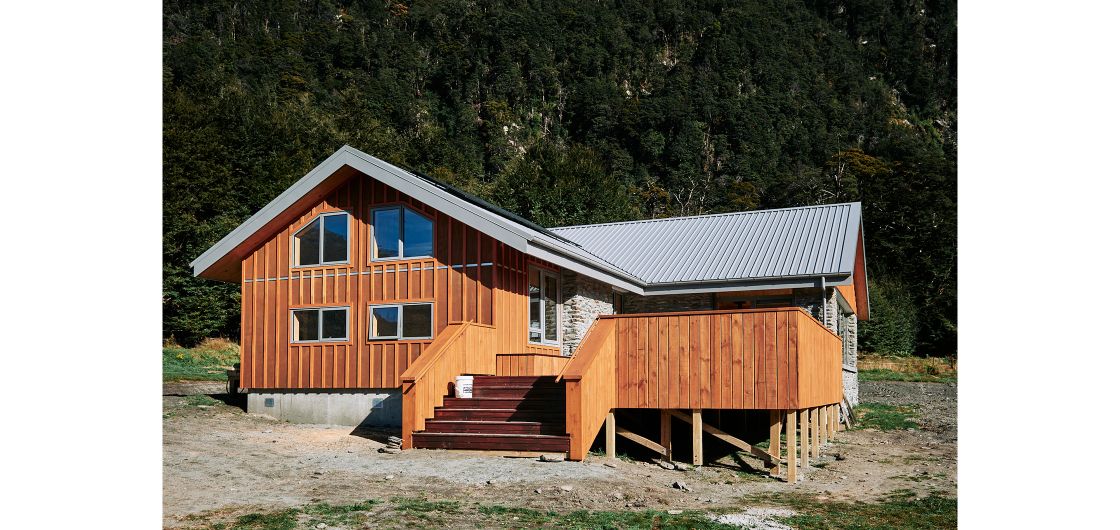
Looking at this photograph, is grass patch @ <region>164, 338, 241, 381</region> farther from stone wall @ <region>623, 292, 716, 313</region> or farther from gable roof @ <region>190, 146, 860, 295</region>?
stone wall @ <region>623, 292, 716, 313</region>

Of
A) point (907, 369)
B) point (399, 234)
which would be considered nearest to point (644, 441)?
point (399, 234)

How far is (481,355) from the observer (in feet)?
45.4

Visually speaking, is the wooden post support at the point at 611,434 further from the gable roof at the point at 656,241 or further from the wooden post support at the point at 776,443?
the gable roof at the point at 656,241

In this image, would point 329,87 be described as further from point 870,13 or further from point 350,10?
point 870,13

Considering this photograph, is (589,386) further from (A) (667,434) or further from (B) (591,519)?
(B) (591,519)

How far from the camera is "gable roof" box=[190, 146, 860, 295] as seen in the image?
14.1 metres

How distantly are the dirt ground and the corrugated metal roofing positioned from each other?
3752 mm

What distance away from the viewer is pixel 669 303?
1798cm

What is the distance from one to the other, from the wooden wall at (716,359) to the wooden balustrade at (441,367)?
2.69 metres

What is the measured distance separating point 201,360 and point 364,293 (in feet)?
38.1

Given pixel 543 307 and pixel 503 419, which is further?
pixel 543 307
